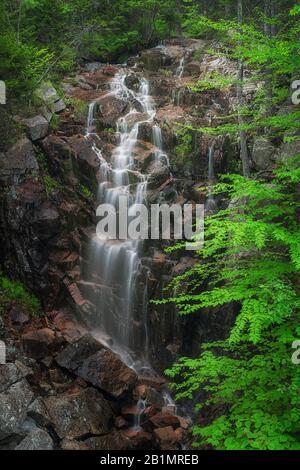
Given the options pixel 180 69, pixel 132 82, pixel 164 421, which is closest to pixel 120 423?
pixel 164 421

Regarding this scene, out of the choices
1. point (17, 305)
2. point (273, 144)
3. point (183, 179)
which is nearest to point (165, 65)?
point (183, 179)

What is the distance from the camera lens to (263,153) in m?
13.6

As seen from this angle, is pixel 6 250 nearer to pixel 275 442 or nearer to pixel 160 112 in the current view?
pixel 160 112

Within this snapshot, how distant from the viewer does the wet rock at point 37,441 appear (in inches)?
317

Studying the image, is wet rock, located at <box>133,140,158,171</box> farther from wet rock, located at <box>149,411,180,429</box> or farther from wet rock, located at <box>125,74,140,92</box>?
wet rock, located at <box>149,411,180,429</box>

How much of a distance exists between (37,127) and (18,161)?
2.08 metres

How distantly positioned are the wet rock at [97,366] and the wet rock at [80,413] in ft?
1.18

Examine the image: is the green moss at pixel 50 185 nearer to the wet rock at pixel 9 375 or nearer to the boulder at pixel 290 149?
the wet rock at pixel 9 375

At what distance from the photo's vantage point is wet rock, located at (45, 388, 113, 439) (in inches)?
358

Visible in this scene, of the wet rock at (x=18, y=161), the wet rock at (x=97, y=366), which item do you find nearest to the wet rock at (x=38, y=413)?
the wet rock at (x=97, y=366)

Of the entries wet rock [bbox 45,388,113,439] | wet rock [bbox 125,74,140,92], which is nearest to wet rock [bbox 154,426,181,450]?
wet rock [bbox 45,388,113,439]

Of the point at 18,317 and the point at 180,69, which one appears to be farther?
the point at 180,69

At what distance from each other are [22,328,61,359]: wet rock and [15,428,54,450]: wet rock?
2832 mm

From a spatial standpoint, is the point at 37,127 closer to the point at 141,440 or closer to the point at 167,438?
the point at 141,440
